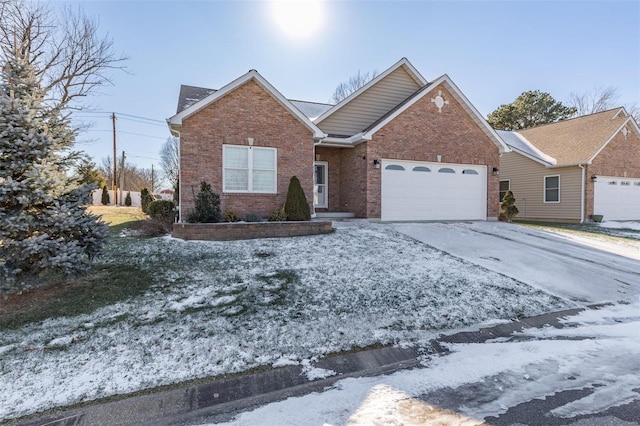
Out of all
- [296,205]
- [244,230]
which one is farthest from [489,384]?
[296,205]

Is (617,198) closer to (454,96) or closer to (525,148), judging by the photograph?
(525,148)

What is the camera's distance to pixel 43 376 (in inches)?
131

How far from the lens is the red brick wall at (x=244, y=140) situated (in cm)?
1025

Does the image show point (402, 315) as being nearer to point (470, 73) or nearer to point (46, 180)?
point (46, 180)

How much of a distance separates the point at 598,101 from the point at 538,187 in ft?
83.2

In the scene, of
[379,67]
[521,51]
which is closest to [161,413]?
[521,51]

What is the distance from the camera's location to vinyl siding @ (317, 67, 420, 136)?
1410cm

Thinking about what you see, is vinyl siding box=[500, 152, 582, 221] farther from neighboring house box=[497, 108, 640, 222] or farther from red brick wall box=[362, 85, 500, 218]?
red brick wall box=[362, 85, 500, 218]

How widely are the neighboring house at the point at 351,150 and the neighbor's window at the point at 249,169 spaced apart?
0.03m

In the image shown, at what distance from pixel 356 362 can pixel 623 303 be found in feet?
17.5

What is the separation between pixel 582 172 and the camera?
17203mm

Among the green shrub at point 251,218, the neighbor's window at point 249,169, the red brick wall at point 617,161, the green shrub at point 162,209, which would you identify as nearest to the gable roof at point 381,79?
the neighbor's window at point 249,169

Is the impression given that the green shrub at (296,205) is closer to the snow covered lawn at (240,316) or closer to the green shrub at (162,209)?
the snow covered lawn at (240,316)

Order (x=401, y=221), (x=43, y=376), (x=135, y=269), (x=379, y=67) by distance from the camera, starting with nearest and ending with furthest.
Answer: (x=43, y=376)
(x=135, y=269)
(x=401, y=221)
(x=379, y=67)
